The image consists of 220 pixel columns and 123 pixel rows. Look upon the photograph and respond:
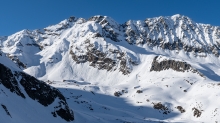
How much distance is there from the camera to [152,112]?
95.8 meters

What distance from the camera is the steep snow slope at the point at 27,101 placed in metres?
44.2

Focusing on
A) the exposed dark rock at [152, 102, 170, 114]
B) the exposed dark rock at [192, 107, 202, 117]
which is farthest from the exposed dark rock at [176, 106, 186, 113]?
the exposed dark rock at [192, 107, 202, 117]

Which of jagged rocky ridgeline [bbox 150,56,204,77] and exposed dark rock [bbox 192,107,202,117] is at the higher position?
jagged rocky ridgeline [bbox 150,56,204,77]

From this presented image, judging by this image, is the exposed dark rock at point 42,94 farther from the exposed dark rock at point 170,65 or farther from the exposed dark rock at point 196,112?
the exposed dark rock at point 170,65

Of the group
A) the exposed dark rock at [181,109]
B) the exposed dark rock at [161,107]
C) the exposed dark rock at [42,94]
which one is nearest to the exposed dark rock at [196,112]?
the exposed dark rock at [181,109]

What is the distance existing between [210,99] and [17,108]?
6869 centimetres

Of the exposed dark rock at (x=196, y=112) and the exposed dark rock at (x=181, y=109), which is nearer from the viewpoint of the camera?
the exposed dark rock at (x=196, y=112)

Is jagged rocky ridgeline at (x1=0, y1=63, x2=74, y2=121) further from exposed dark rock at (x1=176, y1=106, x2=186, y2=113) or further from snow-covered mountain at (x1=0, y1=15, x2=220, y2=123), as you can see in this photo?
exposed dark rock at (x1=176, y1=106, x2=186, y2=113)

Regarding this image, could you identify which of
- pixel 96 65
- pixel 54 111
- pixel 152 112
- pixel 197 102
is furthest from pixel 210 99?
pixel 96 65

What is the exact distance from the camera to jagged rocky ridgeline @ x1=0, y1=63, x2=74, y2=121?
51906mm

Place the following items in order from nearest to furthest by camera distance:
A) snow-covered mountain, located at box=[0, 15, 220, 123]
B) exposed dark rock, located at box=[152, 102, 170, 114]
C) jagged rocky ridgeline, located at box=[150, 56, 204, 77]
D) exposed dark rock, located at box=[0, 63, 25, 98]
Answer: exposed dark rock, located at box=[0, 63, 25, 98], snow-covered mountain, located at box=[0, 15, 220, 123], exposed dark rock, located at box=[152, 102, 170, 114], jagged rocky ridgeline, located at box=[150, 56, 204, 77]

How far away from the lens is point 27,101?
52.0m

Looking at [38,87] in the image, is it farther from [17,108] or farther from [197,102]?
[197,102]

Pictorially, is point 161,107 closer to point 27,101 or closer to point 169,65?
point 169,65
